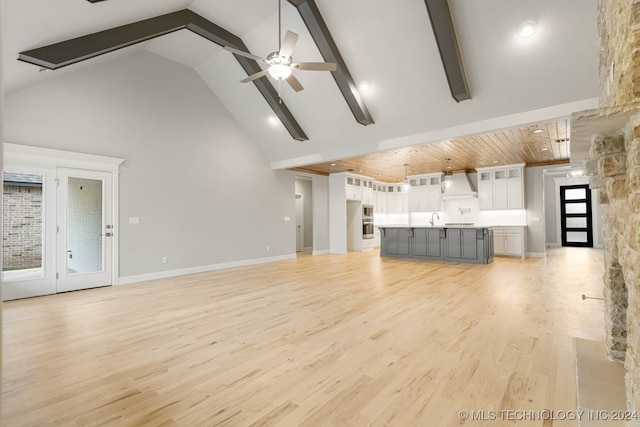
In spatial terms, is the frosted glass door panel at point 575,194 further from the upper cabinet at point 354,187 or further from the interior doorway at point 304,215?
the interior doorway at point 304,215

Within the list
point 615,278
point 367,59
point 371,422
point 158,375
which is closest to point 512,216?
point 367,59

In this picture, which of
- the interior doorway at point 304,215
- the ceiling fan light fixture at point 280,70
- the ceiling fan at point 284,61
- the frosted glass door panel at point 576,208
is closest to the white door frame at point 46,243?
the ceiling fan at point 284,61

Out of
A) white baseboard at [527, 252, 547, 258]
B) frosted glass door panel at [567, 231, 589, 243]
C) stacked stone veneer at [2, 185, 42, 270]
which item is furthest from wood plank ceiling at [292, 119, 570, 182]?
stacked stone veneer at [2, 185, 42, 270]

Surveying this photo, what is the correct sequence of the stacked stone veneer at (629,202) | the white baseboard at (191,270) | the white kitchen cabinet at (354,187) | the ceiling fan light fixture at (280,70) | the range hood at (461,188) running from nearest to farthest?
the stacked stone veneer at (629,202) → the ceiling fan light fixture at (280,70) → the white baseboard at (191,270) → the range hood at (461,188) → the white kitchen cabinet at (354,187)

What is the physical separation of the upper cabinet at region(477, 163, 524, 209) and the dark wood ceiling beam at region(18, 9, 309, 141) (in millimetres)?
6735

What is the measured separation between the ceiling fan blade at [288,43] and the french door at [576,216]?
522 inches

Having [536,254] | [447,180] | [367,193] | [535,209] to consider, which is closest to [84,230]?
[447,180]

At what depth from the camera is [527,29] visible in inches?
160

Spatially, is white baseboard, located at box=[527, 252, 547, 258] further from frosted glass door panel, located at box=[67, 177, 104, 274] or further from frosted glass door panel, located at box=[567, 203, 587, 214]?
frosted glass door panel, located at box=[67, 177, 104, 274]

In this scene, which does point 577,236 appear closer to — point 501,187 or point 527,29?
point 501,187

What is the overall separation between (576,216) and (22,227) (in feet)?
54.7

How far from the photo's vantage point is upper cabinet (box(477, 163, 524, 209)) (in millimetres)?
8609

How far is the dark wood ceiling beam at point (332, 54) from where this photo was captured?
4582 millimetres

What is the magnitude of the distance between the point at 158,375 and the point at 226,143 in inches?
243
